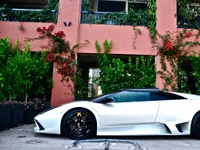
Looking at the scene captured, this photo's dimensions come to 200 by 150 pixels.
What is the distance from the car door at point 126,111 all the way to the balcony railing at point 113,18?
4480mm

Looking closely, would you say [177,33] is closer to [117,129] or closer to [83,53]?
[83,53]

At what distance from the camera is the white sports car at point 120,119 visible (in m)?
4.29

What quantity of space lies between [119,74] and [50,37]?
287cm

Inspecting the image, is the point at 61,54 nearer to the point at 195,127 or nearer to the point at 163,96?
the point at 163,96

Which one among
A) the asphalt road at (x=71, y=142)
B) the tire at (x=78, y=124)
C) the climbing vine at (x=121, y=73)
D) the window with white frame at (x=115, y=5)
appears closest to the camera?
the asphalt road at (x=71, y=142)

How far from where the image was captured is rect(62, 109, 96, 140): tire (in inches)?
169

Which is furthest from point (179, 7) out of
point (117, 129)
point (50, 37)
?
point (117, 129)

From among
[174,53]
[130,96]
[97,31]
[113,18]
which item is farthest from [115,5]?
[130,96]

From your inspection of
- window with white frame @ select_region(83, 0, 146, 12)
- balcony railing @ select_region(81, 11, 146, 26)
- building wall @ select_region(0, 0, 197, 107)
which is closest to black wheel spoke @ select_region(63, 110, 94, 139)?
building wall @ select_region(0, 0, 197, 107)

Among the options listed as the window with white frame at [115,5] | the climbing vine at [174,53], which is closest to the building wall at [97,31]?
the climbing vine at [174,53]

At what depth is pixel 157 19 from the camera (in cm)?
801

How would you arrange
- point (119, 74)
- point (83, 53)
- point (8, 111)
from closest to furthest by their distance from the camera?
point (8, 111) → point (119, 74) → point (83, 53)

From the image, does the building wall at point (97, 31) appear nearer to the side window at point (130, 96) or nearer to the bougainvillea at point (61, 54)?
the bougainvillea at point (61, 54)

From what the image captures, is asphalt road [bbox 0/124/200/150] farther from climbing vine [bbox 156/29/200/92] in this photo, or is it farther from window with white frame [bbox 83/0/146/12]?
window with white frame [bbox 83/0/146/12]
